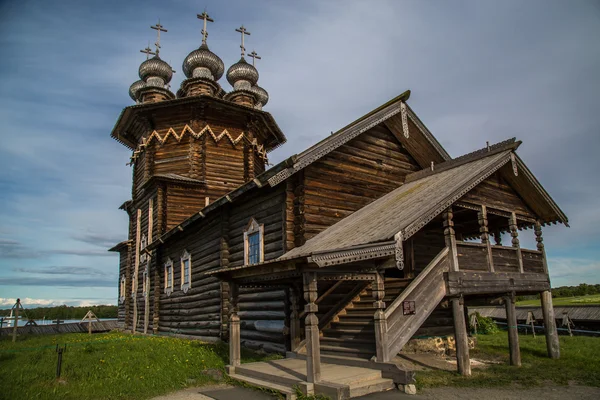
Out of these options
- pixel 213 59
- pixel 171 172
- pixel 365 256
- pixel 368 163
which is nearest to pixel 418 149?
pixel 368 163

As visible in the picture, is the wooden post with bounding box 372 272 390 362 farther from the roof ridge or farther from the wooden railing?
the roof ridge

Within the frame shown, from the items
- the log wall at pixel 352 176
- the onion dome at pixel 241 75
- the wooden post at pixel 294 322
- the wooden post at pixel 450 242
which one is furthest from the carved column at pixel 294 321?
the onion dome at pixel 241 75

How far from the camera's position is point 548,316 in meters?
14.2

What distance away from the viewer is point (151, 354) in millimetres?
12695

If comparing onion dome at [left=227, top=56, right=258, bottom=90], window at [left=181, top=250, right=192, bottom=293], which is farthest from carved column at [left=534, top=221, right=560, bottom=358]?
onion dome at [left=227, top=56, right=258, bottom=90]

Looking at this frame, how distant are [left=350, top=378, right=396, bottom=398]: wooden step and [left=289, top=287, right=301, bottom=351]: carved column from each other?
3833mm

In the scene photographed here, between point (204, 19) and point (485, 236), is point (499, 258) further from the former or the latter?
point (204, 19)

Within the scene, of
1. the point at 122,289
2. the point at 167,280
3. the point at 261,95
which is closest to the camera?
the point at 167,280

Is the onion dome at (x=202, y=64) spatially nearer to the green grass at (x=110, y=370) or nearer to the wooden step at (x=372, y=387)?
the green grass at (x=110, y=370)

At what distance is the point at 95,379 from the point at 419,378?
7.59 m

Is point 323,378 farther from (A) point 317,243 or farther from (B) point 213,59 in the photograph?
(B) point 213,59

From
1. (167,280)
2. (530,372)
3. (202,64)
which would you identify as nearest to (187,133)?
(202,64)

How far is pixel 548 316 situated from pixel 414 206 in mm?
7038

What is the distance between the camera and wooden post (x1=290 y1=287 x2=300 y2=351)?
12.4 m
